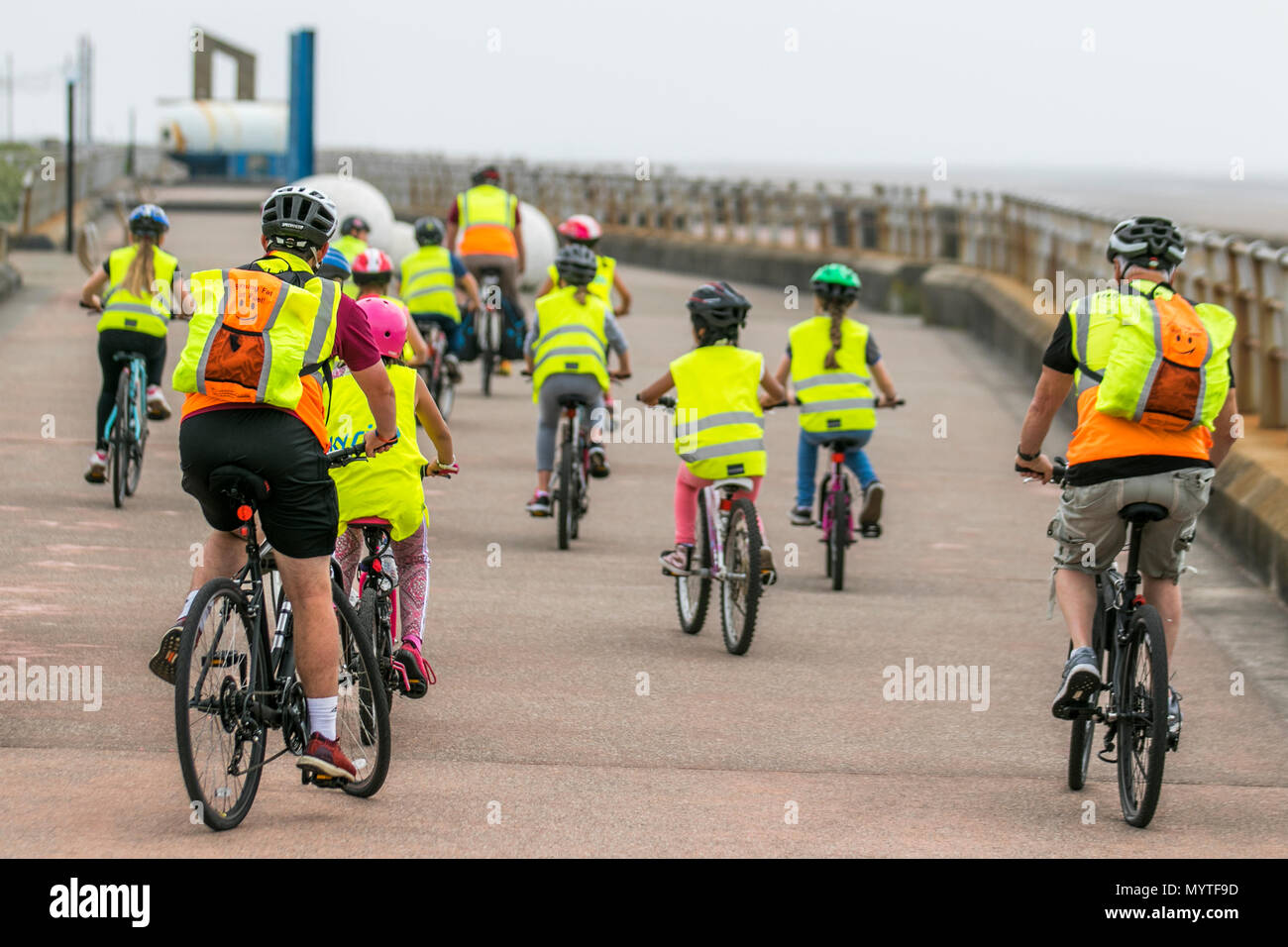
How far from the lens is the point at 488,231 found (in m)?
19.0

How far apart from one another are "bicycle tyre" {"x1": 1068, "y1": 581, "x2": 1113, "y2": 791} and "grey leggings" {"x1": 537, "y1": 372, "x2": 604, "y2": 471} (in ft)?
17.6

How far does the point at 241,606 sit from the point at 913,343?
2096 centimetres

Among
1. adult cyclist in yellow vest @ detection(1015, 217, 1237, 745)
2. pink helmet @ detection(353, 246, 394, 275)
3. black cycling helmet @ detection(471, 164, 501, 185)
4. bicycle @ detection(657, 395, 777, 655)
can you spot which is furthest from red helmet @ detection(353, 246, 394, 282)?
black cycling helmet @ detection(471, 164, 501, 185)

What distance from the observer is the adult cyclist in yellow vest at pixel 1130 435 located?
21.8 feet

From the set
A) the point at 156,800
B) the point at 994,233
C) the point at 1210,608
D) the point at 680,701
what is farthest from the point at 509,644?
the point at 994,233

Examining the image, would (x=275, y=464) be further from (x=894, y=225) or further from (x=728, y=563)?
(x=894, y=225)

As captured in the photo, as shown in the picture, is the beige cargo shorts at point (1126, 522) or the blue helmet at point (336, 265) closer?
the beige cargo shorts at point (1126, 522)

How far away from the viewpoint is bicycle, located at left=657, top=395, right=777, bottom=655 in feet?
30.3

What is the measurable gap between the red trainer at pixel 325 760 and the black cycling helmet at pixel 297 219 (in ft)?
4.75

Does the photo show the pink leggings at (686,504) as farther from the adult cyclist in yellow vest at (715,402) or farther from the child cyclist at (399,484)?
the child cyclist at (399,484)

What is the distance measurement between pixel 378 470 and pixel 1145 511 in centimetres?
258

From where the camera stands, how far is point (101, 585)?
33.4 feet

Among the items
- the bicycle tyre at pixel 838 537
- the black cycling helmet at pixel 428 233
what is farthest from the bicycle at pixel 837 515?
the black cycling helmet at pixel 428 233

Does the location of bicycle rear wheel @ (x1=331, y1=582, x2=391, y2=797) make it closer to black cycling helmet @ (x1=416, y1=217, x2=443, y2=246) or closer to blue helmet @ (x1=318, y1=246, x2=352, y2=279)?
blue helmet @ (x1=318, y1=246, x2=352, y2=279)
